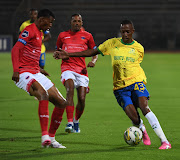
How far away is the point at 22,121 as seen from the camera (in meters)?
9.27

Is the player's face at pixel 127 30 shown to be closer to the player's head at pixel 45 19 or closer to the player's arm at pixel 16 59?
the player's head at pixel 45 19

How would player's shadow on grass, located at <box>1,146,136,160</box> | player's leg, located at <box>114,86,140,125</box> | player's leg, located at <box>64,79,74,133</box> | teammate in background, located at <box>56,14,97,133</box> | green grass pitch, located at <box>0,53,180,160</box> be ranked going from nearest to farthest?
1. player's shadow on grass, located at <box>1,146,136,160</box>
2. green grass pitch, located at <box>0,53,180,160</box>
3. player's leg, located at <box>114,86,140,125</box>
4. player's leg, located at <box>64,79,74,133</box>
5. teammate in background, located at <box>56,14,97,133</box>

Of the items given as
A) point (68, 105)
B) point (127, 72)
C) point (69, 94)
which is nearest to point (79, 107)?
point (68, 105)

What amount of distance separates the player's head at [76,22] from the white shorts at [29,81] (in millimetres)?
2062

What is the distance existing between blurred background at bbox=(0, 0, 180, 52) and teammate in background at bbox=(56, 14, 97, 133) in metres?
29.1

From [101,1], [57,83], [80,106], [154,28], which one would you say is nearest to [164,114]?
[80,106]

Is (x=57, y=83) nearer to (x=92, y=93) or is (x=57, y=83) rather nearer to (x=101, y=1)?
(x=92, y=93)

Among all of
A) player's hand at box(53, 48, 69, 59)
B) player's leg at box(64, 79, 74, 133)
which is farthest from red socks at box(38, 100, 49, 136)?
player's leg at box(64, 79, 74, 133)

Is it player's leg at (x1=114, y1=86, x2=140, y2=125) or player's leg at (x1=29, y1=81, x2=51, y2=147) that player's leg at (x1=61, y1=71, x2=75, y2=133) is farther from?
player's leg at (x1=29, y1=81, x2=51, y2=147)

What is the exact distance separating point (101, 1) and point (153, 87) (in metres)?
29.8

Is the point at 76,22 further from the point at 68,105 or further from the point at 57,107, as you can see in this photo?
the point at 57,107

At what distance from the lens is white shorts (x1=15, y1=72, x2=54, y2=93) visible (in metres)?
6.83

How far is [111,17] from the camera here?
141 ft

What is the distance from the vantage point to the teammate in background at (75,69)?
27.5 ft
